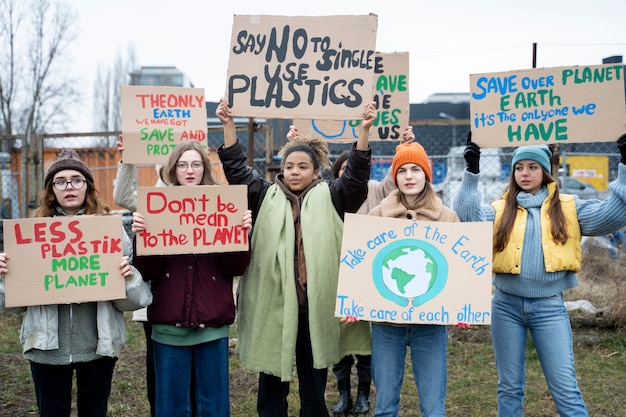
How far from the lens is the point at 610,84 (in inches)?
149

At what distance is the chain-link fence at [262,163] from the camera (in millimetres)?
7176

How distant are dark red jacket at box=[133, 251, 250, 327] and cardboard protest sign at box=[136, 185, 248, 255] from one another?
0.11m

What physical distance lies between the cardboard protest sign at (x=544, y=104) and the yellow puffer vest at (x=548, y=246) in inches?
18.1

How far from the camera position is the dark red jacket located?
336cm

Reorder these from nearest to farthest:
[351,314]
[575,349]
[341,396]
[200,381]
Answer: [351,314], [200,381], [341,396], [575,349]

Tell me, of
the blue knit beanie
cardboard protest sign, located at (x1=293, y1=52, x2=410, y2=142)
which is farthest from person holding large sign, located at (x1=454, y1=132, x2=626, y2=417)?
cardboard protest sign, located at (x1=293, y1=52, x2=410, y2=142)

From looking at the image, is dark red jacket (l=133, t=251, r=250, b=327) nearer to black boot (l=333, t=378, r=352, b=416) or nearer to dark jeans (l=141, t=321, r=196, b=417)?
dark jeans (l=141, t=321, r=196, b=417)

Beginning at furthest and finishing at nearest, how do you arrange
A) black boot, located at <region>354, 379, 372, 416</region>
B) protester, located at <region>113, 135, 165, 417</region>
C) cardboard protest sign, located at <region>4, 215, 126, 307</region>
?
black boot, located at <region>354, 379, 372, 416</region>, protester, located at <region>113, 135, 165, 417</region>, cardboard protest sign, located at <region>4, 215, 126, 307</region>

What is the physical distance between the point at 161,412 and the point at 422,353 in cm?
147

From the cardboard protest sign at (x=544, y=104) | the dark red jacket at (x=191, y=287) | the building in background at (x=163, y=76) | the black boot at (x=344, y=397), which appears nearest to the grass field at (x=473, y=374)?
the black boot at (x=344, y=397)

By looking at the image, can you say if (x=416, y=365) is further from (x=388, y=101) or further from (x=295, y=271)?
(x=388, y=101)

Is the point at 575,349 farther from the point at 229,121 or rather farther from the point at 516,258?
the point at 229,121

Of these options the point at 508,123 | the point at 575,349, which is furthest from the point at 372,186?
the point at 575,349

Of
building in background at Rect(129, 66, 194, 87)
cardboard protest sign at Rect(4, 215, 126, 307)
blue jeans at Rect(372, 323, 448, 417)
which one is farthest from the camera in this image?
building in background at Rect(129, 66, 194, 87)
